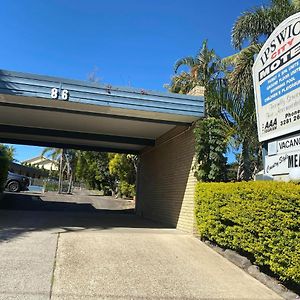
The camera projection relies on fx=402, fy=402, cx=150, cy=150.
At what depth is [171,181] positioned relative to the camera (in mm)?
14070

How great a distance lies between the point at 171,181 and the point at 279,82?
7154mm

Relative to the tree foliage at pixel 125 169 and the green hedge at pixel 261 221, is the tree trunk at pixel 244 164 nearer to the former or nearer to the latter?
the green hedge at pixel 261 221

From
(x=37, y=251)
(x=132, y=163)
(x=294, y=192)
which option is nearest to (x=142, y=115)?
(x=37, y=251)

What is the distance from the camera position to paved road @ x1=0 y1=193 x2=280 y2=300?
6008 mm

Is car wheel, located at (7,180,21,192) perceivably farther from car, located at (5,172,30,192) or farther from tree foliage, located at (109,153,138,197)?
tree foliage, located at (109,153,138,197)

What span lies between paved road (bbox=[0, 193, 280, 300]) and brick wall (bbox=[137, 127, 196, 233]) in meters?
2.06

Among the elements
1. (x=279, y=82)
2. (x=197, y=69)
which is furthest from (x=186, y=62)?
(x=279, y=82)

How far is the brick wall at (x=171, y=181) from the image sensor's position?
39.6 ft

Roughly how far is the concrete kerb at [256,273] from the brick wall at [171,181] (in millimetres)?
2544

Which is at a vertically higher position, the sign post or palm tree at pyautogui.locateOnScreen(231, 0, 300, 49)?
palm tree at pyautogui.locateOnScreen(231, 0, 300, 49)

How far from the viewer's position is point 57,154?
1832 inches

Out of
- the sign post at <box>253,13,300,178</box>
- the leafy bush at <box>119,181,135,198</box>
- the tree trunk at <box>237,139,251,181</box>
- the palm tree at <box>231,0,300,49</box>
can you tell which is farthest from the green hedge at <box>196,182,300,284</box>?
the leafy bush at <box>119,181,135,198</box>

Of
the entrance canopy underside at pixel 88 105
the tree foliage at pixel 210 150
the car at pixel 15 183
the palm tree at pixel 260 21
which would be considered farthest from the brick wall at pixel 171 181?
the car at pixel 15 183

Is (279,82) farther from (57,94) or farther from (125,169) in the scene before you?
(125,169)
